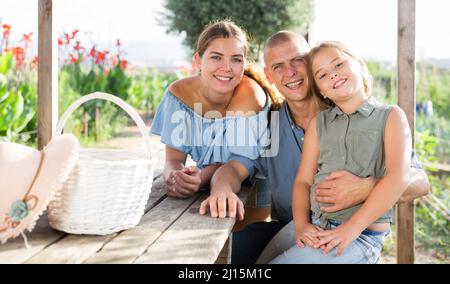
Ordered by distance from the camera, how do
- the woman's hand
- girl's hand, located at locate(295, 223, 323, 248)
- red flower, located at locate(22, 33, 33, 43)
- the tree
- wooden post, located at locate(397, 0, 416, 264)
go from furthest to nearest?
the tree, red flower, located at locate(22, 33, 33, 43), wooden post, located at locate(397, 0, 416, 264), the woman's hand, girl's hand, located at locate(295, 223, 323, 248)

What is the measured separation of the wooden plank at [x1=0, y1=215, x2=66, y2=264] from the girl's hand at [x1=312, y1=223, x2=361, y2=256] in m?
1.02

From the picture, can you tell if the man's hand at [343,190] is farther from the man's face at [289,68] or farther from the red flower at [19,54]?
the red flower at [19,54]

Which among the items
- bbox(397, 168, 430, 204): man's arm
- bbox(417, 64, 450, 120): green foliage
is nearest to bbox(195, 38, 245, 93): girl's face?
bbox(397, 168, 430, 204): man's arm

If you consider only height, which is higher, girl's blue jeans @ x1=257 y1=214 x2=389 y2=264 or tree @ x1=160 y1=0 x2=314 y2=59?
tree @ x1=160 y1=0 x2=314 y2=59

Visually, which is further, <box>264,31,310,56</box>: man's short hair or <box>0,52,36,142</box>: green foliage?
<box>0,52,36,142</box>: green foliage

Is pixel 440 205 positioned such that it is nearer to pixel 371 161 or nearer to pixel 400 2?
pixel 400 2

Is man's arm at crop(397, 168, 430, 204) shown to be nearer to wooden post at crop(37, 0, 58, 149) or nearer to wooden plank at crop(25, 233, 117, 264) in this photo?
wooden plank at crop(25, 233, 117, 264)

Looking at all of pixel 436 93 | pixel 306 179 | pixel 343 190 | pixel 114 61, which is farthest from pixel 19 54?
pixel 436 93

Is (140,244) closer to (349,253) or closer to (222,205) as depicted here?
(222,205)

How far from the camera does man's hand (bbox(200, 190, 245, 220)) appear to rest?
2225mm
